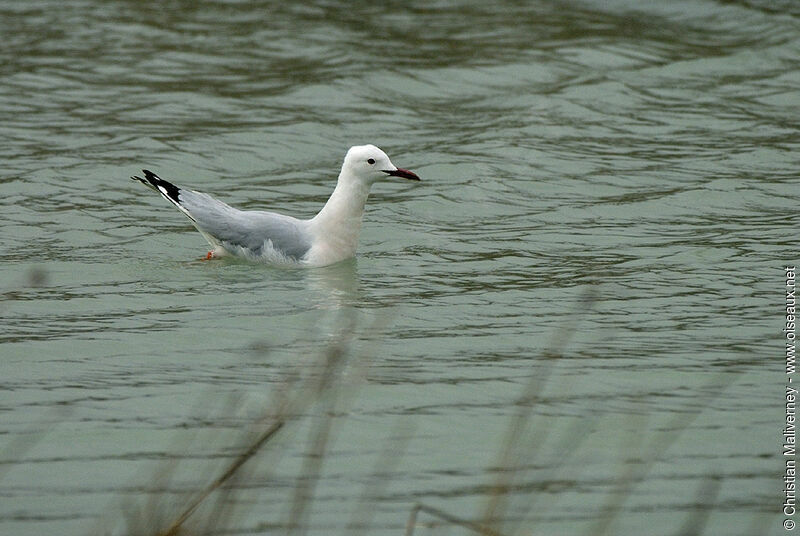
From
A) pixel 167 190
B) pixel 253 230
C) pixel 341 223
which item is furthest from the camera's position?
pixel 167 190

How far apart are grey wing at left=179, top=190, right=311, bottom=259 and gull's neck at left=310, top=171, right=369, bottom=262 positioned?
0.10m

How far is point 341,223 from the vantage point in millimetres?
9586

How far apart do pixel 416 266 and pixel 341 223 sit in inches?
25.3

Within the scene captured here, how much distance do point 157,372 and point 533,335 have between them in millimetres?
2272

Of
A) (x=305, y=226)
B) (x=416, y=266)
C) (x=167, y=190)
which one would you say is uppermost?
(x=167, y=190)

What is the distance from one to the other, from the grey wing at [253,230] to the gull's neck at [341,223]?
0.34ft

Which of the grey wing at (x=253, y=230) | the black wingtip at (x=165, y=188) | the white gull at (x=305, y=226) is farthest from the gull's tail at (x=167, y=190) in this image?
the grey wing at (x=253, y=230)

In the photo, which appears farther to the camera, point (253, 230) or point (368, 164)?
point (368, 164)

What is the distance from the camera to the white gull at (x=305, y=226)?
9469 mm

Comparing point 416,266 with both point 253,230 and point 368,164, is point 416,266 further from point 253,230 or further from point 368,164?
point 253,230

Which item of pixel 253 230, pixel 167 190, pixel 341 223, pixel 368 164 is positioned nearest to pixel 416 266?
pixel 341 223

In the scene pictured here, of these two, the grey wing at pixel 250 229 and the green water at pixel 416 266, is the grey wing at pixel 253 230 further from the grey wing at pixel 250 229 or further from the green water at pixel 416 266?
the green water at pixel 416 266

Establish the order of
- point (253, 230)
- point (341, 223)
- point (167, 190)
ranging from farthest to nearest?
point (167, 190)
point (341, 223)
point (253, 230)

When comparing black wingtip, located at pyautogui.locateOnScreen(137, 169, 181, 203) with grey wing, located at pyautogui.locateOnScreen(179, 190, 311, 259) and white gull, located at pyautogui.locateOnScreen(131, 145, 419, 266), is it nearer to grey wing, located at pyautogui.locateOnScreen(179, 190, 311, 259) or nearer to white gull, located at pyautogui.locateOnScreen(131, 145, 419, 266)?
white gull, located at pyautogui.locateOnScreen(131, 145, 419, 266)
